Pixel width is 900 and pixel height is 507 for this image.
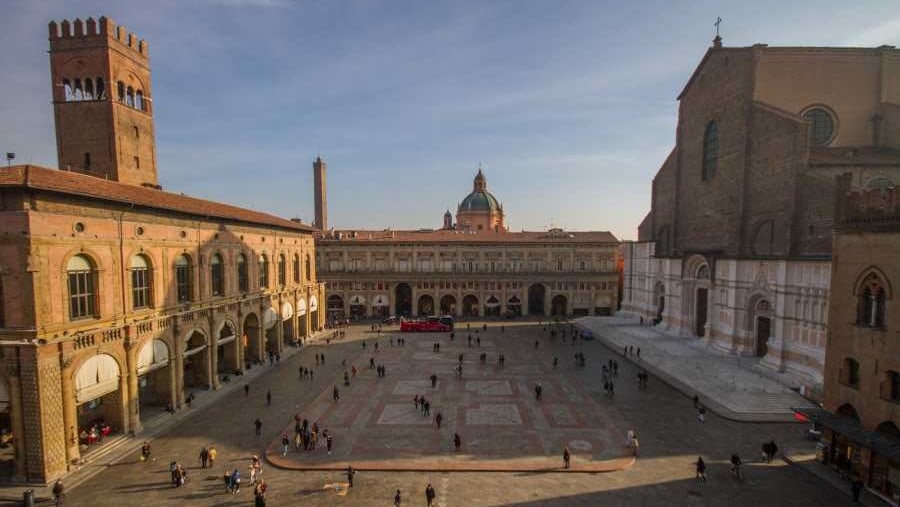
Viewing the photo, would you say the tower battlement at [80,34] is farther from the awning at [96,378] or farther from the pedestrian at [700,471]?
the pedestrian at [700,471]

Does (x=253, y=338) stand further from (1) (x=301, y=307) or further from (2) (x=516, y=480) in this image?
(2) (x=516, y=480)

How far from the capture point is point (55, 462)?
18.5 meters

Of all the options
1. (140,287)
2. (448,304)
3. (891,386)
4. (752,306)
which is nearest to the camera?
(891,386)

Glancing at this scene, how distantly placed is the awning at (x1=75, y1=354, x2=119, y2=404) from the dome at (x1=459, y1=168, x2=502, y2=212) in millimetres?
78741

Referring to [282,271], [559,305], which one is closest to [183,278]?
[282,271]

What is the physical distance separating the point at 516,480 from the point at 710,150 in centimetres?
4022

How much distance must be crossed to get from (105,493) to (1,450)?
8577 millimetres

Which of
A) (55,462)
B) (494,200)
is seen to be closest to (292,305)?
(55,462)

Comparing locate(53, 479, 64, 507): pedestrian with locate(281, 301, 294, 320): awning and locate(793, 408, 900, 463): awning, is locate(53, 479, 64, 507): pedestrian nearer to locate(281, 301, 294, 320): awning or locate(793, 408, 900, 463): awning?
locate(281, 301, 294, 320): awning

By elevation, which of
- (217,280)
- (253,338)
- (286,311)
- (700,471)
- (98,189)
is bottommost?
(700,471)

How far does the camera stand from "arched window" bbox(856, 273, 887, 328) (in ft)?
59.1

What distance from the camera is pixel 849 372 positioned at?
19.2 m

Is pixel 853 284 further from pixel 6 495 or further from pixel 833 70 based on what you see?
pixel 6 495

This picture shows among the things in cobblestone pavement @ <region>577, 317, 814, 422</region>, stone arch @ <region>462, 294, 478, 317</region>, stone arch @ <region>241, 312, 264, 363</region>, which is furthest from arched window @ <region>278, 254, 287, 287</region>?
cobblestone pavement @ <region>577, 317, 814, 422</region>
